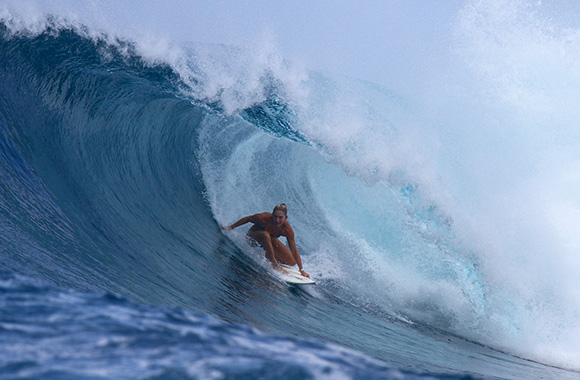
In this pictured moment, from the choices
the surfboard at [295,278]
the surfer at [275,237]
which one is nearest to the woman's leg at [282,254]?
the surfer at [275,237]

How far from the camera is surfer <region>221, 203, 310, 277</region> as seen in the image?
618 centimetres

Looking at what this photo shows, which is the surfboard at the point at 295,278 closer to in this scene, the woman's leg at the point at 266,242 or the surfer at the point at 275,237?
the surfer at the point at 275,237

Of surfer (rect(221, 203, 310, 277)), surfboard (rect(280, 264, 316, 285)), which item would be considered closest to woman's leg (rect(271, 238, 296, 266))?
surfer (rect(221, 203, 310, 277))

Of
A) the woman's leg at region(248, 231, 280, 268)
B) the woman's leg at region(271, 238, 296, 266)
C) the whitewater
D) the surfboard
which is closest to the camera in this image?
the whitewater

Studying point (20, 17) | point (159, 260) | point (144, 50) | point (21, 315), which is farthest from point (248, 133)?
point (21, 315)

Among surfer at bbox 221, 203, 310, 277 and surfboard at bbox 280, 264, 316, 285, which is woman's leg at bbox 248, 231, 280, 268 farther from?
surfboard at bbox 280, 264, 316, 285

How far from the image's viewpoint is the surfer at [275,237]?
243 inches

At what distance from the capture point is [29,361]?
1448 mm

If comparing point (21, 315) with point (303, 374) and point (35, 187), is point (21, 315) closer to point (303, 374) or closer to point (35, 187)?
point (303, 374)

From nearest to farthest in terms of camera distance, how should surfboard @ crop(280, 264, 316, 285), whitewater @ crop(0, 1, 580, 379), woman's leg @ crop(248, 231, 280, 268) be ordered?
whitewater @ crop(0, 1, 580, 379) < surfboard @ crop(280, 264, 316, 285) < woman's leg @ crop(248, 231, 280, 268)

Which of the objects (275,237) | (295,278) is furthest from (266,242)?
(295,278)

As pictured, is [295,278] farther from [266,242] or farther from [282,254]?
[266,242]

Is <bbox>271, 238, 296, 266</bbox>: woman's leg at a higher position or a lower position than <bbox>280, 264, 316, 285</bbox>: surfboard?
higher

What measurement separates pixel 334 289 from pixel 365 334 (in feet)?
4.39
